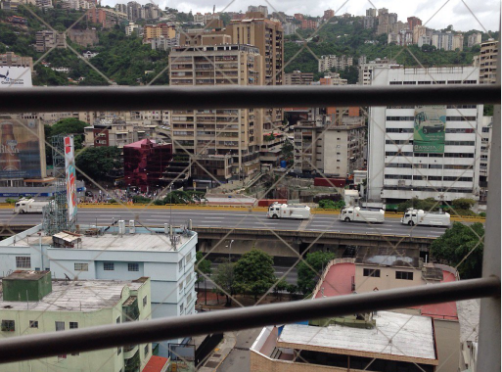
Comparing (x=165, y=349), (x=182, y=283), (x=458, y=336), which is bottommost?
(x=165, y=349)

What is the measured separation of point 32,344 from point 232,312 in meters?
0.12

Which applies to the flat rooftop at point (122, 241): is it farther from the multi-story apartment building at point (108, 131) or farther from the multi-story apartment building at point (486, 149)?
the multi-story apartment building at point (486, 149)

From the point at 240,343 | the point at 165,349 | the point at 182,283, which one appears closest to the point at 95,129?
A: the point at 182,283

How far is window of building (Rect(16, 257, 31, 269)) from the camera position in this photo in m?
2.45

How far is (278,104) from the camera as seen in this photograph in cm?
31

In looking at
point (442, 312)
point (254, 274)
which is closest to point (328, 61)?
point (442, 312)

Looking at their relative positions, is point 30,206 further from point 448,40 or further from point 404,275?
point 448,40

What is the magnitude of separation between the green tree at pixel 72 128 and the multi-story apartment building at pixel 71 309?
0.44 m

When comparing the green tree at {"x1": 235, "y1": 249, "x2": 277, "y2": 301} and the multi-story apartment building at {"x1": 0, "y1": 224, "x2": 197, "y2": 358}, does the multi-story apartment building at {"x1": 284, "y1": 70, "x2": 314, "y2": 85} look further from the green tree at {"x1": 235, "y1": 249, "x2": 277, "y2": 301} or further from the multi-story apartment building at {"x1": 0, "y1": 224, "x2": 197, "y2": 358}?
the green tree at {"x1": 235, "y1": 249, "x2": 277, "y2": 301}

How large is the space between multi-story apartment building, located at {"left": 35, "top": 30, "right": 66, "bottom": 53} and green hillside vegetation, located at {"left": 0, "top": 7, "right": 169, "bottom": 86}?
0.01 metres

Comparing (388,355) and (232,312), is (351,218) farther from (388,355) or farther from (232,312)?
(232,312)

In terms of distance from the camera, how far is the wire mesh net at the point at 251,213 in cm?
90

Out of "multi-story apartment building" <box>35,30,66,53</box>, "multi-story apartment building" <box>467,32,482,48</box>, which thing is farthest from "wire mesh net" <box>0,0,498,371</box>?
"multi-story apartment building" <box>467,32,482,48</box>

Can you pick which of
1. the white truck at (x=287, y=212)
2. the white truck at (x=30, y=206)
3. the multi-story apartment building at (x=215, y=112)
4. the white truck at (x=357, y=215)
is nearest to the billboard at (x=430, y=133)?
the white truck at (x=357, y=215)
